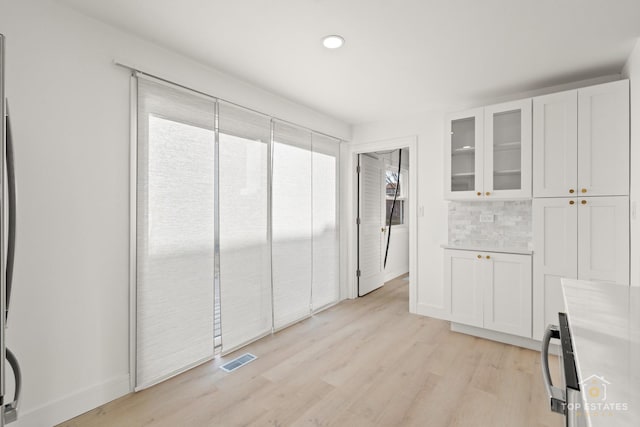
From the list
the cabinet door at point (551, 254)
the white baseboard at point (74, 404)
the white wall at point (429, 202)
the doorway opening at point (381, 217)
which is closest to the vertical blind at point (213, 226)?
the white baseboard at point (74, 404)

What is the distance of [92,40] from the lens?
1.95 metres

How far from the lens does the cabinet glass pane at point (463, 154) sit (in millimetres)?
3186

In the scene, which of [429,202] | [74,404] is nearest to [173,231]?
[74,404]

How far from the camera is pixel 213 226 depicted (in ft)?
8.47

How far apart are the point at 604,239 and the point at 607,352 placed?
2.48 m

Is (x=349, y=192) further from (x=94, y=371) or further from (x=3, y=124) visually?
(x=3, y=124)

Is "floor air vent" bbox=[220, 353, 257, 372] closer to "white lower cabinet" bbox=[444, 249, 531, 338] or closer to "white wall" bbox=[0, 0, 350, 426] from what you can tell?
"white wall" bbox=[0, 0, 350, 426]

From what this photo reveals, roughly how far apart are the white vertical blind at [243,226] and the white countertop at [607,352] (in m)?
2.34

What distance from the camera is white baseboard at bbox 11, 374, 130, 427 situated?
1.69 m

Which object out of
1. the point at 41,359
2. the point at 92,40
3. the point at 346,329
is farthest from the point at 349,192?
the point at 41,359

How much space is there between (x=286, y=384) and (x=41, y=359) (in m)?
1.49

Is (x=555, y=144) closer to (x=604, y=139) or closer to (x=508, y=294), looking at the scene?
(x=604, y=139)

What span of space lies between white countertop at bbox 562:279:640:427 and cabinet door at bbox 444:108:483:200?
208 centimetres

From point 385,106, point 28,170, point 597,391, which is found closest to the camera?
point 597,391
